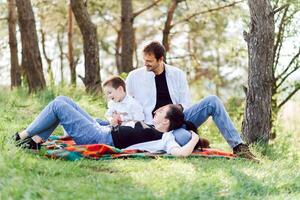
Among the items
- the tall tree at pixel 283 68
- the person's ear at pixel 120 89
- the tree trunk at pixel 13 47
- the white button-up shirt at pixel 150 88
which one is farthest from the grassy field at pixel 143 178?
the tree trunk at pixel 13 47

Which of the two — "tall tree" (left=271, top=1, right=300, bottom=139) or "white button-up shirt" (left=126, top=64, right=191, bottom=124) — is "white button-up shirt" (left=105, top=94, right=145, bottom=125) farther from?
"tall tree" (left=271, top=1, right=300, bottom=139)

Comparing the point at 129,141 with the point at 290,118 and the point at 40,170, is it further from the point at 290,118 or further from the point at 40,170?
the point at 290,118

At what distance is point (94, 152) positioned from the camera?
20.2 ft

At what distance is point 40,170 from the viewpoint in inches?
200

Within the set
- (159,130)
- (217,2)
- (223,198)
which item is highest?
(217,2)

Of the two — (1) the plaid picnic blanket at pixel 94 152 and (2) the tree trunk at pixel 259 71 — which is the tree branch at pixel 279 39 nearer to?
(2) the tree trunk at pixel 259 71

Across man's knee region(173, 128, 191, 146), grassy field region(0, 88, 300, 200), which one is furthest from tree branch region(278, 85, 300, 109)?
man's knee region(173, 128, 191, 146)

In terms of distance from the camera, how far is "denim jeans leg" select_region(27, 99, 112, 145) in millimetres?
6258

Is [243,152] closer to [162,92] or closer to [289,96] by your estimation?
[162,92]

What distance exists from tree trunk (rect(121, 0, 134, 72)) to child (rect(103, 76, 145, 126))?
25.7ft

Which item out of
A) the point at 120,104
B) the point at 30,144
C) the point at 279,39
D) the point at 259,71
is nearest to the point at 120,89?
the point at 120,104

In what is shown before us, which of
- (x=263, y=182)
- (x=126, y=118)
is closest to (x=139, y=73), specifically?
(x=126, y=118)

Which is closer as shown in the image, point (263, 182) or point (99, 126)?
point (263, 182)

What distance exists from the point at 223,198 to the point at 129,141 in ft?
6.53
